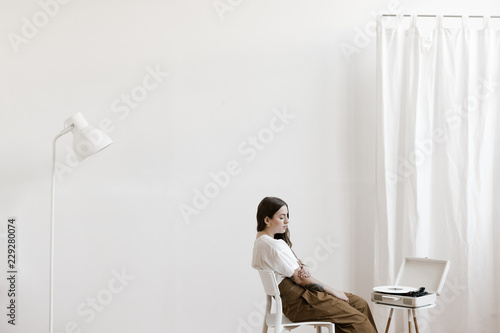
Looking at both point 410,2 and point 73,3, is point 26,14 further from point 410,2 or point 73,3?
point 410,2

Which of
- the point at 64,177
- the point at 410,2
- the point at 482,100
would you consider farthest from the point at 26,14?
the point at 482,100

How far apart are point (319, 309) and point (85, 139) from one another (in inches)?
61.6

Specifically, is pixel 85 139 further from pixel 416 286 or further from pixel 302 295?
pixel 416 286

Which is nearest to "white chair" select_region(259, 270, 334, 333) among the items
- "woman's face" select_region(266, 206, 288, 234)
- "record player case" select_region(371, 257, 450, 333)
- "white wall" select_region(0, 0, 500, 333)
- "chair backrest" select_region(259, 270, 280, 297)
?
"chair backrest" select_region(259, 270, 280, 297)

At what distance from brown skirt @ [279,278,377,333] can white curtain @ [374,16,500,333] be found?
3.14 ft

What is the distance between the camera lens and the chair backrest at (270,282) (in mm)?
3129

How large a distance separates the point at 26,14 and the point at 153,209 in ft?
4.84

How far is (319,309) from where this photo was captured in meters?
3.25

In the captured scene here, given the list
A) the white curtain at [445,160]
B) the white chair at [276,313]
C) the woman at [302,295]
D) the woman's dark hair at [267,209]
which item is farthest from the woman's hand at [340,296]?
the white curtain at [445,160]

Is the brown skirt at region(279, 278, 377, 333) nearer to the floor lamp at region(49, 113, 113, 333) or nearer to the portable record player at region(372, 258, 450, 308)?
the portable record player at region(372, 258, 450, 308)

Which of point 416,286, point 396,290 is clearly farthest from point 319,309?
Answer: point 416,286

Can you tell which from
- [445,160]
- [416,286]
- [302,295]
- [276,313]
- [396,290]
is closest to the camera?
[276,313]

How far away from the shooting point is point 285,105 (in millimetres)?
4316

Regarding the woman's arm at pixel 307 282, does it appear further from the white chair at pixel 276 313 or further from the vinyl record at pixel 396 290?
the vinyl record at pixel 396 290
